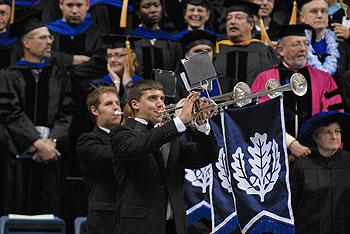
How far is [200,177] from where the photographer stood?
8008 millimetres

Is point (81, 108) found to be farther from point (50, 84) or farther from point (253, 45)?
point (253, 45)

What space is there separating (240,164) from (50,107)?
322cm

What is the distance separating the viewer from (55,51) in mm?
10328

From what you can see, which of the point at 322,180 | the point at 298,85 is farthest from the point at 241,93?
the point at 322,180

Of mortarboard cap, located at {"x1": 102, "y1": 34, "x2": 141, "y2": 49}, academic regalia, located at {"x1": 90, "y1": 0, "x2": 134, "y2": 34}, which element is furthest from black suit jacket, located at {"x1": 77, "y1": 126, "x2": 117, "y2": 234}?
academic regalia, located at {"x1": 90, "y1": 0, "x2": 134, "y2": 34}

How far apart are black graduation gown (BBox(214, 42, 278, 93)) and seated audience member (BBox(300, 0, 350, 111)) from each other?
1.89 ft

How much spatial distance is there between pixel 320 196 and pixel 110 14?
15.3 feet

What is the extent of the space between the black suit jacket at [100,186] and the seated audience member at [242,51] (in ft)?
8.71

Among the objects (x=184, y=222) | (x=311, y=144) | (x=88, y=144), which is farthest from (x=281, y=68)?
(x=184, y=222)

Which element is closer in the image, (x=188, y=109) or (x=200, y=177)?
(x=188, y=109)

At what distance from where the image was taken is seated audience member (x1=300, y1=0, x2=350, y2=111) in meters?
9.22

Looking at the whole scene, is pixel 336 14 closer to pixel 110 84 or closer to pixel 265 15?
pixel 265 15

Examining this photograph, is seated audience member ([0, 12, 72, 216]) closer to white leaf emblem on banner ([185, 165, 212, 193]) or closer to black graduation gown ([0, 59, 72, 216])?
black graduation gown ([0, 59, 72, 216])

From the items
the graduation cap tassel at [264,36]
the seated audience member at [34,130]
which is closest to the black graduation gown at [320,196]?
the graduation cap tassel at [264,36]
